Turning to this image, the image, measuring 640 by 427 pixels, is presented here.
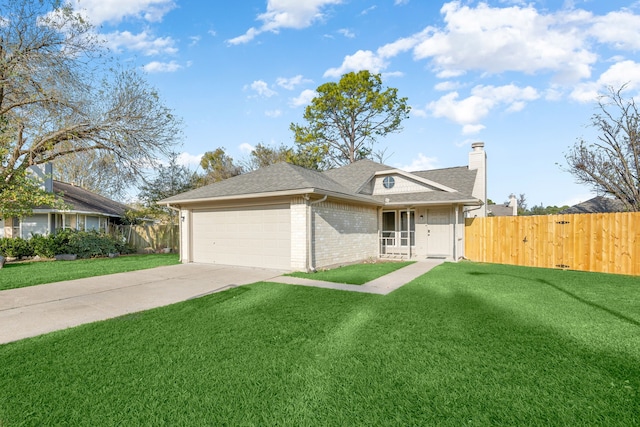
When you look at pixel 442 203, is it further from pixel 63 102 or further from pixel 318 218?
pixel 63 102

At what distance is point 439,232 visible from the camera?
528 inches

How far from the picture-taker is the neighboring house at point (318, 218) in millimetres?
9961

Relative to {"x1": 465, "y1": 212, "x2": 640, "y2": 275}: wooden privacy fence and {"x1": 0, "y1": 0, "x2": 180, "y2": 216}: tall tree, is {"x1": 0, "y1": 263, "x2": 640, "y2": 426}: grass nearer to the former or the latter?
{"x1": 465, "y1": 212, "x2": 640, "y2": 275}: wooden privacy fence

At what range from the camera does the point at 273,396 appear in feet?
9.13

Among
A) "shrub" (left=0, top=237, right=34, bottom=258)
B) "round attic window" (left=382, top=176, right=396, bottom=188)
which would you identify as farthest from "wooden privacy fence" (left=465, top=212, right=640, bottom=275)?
"shrub" (left=0, top=237, right=34, bottom=258)

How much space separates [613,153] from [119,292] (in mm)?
24230

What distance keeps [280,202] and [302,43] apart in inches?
307

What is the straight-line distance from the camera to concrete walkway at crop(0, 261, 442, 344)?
16.5 ft

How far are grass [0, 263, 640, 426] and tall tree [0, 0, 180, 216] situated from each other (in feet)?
32.3

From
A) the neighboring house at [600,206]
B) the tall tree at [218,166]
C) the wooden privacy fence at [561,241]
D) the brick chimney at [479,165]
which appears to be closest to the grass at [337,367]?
the wooden privacy fence at [561,241]

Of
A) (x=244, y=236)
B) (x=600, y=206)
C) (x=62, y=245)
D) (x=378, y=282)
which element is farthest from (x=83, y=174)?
(x=600, y=206)

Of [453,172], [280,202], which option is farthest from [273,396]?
[453,172]

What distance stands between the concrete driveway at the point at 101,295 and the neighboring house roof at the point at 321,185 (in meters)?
2.65

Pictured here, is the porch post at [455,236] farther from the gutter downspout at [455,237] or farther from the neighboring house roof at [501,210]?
the neighboring house roof at [501,210]
